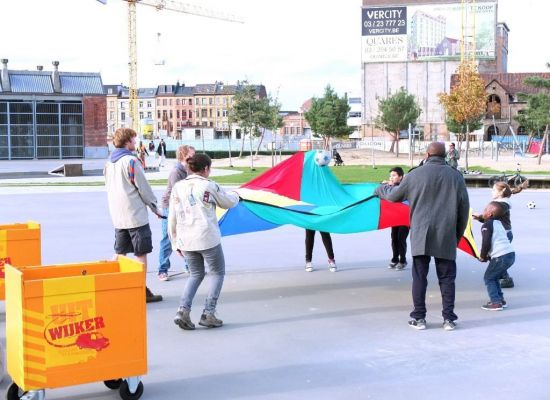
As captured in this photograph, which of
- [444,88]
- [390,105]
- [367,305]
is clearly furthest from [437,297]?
[444,88]

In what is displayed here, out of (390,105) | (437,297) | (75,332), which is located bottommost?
(437,297)

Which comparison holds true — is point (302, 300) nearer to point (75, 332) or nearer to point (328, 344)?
point (328, 344)

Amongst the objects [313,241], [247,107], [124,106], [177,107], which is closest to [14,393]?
[313,241]

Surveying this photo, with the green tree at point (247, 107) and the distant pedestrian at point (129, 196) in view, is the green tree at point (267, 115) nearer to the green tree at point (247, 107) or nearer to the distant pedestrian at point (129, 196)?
the green tree at point (247, 107)

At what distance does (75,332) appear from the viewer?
4.55m

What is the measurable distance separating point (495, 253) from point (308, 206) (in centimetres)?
231

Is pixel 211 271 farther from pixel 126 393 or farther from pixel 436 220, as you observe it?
pixel 436 220

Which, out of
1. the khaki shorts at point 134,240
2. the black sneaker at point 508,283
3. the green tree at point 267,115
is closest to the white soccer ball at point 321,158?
the black sneaker at point 508,283

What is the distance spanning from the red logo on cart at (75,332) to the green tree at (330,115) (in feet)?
231

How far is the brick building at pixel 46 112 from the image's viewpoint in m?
53.1

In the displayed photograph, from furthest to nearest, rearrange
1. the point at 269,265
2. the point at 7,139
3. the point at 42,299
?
the point at 7,139 → the point at 269,265 → the point at 42,299

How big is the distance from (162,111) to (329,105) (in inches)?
3159

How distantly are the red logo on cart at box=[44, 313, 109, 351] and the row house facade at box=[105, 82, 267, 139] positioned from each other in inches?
5326

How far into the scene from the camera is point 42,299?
4434mm
